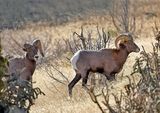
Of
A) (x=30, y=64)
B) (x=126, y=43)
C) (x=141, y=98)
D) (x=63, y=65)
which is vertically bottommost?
(x=63, y=65)

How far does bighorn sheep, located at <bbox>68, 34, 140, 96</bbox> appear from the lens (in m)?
14.1

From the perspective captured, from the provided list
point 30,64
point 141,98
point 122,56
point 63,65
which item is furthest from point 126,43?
point 141,98

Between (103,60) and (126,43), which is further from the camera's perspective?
(126,43)

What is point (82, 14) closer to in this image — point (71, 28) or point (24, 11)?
point (24, 11)

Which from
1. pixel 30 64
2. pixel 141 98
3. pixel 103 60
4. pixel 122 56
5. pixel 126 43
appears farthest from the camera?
pixel 30 64

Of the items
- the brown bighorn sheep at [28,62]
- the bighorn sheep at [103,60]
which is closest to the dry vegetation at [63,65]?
the bighorn sheep at [103,60]

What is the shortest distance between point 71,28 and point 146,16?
4435 mm

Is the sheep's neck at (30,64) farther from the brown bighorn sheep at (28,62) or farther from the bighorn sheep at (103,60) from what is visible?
the bighorn sheep at (103,60)

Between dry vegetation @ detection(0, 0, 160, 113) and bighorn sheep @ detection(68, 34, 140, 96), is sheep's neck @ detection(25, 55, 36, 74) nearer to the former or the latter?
dry vegetation @ detection(0, 0, 160, 113)

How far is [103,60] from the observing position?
46.8 feet

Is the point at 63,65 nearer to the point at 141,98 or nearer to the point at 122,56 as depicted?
the point at 122,56

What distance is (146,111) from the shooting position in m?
7.51

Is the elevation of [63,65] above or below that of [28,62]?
below

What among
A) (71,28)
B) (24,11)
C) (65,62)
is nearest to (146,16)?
(71,28)
